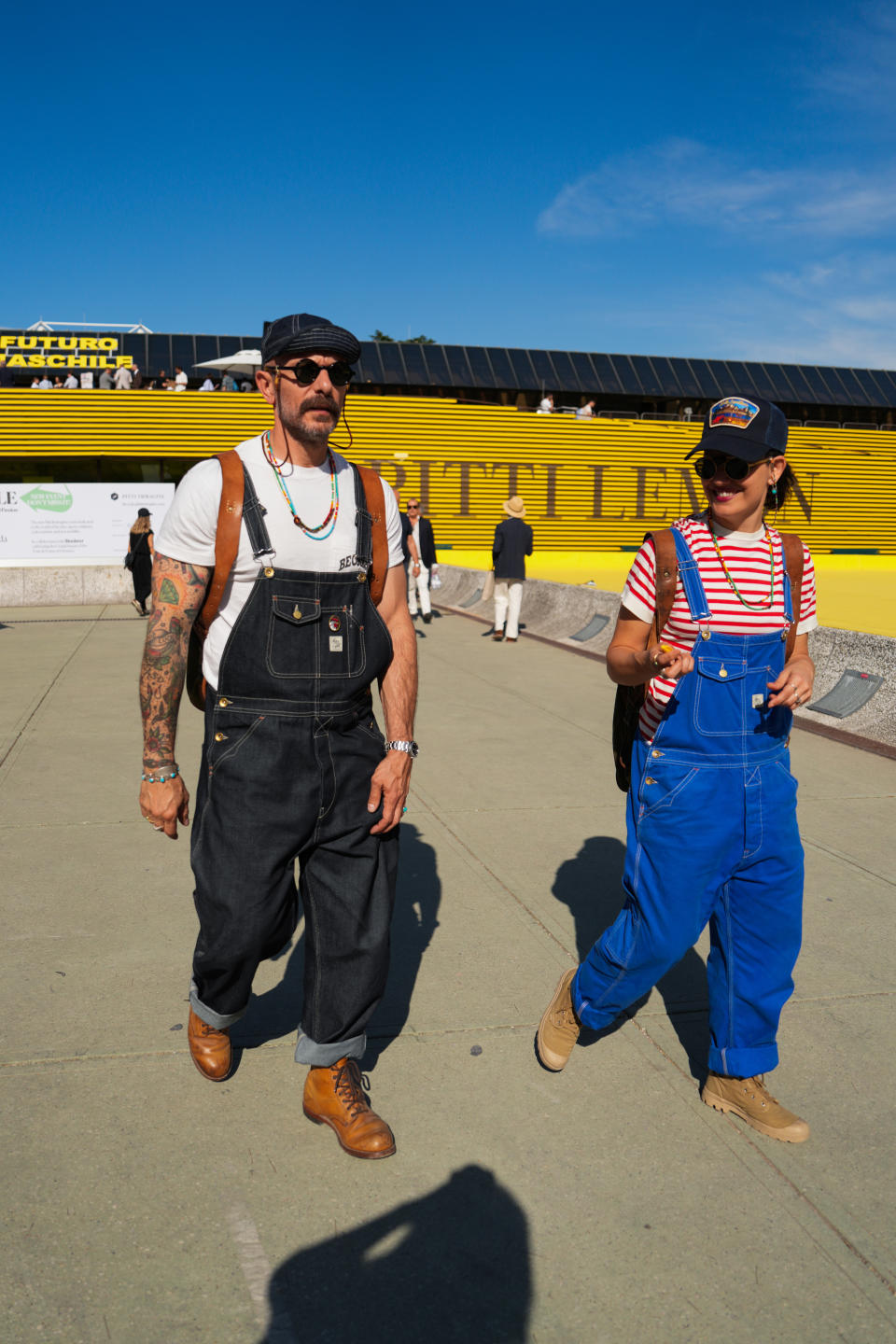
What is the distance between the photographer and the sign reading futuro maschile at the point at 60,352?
32656 mm

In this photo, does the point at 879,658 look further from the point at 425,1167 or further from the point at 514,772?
the point at 425,1167

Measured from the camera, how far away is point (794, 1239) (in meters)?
2.37

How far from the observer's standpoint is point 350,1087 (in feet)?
9.08

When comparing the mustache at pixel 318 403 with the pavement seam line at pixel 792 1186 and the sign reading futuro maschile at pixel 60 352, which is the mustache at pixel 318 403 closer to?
the pavement seam line at pixel 792 1186

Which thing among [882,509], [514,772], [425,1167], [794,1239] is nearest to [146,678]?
[425,1167]

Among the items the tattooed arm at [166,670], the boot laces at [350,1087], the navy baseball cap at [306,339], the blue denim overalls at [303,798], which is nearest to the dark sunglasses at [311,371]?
the navy baseball cap at [306,339]

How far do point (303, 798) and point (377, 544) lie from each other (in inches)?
26.9

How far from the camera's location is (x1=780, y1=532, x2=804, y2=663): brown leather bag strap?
2.73 meters

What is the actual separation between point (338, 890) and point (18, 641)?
39.7ft

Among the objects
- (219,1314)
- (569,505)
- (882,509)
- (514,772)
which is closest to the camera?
(219,1314)

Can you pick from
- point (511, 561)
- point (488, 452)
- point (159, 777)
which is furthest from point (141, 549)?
point (488, 452)

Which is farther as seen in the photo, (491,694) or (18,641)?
(18,641)

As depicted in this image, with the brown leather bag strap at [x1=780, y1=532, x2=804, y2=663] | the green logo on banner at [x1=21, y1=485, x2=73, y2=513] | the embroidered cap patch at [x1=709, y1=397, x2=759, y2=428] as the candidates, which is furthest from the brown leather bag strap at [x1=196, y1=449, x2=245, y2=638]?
the green logo on banner at [x1=21, y1=485, x2=73, y2=513]

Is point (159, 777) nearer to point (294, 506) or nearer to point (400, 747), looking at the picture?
point (400, 747)
